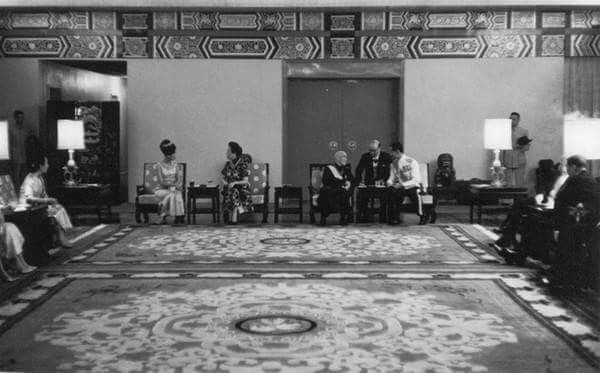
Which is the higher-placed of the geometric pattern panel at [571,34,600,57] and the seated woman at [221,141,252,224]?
the geometric pattern panel at [571,34,600,57]

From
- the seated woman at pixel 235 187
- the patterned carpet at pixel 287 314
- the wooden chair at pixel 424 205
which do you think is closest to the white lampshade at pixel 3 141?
the patterned carpet at pixel 287 314

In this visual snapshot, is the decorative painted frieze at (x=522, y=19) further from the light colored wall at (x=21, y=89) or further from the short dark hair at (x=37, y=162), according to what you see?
the short dark hair at (x=37, y=162)

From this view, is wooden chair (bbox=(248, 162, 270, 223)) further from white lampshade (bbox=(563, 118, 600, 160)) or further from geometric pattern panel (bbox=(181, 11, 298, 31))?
white lampshade (bbox=(563, 118, 600, 160))

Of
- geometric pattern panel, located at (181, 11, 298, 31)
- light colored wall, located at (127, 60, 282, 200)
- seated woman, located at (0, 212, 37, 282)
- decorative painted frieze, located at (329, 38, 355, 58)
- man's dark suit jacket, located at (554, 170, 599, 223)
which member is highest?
geometric pattern panel, located at (181, 11, 298, 31)

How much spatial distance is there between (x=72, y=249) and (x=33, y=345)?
392 cm

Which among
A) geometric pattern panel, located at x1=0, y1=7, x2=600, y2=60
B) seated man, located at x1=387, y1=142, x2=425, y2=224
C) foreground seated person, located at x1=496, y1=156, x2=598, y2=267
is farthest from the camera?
geometric pattern panel, located at x1=0, y1=7, x2=600, y2=60

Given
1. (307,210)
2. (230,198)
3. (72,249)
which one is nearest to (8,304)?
(72,249)

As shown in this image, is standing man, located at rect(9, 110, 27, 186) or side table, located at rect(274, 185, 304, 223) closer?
side table, located at rect(274, 185, 304, 223)

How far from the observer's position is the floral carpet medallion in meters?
4.59

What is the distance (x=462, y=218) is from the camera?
11.9 meters

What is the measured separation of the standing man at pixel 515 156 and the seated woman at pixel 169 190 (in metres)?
5.78

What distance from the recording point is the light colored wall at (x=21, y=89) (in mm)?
13641

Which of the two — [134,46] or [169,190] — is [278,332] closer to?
[169,190]

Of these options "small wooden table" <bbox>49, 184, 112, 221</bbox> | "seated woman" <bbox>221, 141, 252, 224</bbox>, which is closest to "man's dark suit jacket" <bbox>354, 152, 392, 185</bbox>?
"seated woman" <bbox>221, 141, 252, 224</bbox>
